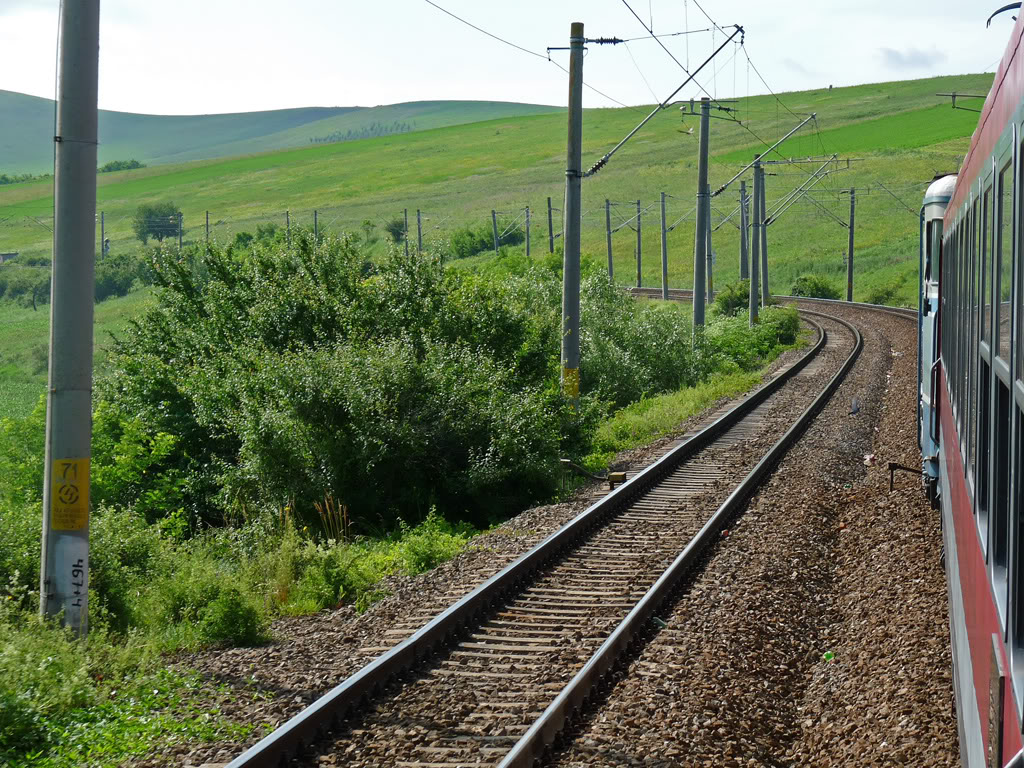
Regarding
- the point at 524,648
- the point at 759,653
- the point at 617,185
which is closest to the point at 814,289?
the point at 617,185

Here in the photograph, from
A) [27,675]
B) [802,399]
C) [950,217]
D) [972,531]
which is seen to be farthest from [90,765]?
[802,399]

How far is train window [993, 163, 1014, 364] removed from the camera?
322 cm

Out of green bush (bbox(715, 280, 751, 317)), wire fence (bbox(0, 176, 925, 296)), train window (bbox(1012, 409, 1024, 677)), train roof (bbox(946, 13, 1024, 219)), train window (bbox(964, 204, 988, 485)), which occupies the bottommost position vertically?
train window (bbox(1012, 409, 1024, 677))

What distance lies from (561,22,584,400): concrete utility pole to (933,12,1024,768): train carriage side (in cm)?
1343

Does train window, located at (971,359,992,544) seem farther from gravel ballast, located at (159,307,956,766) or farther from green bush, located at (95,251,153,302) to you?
green bush, located at (95,251,153,302)

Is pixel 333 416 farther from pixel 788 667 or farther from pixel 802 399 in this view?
pixel 802 399

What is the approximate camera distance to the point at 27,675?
705cm

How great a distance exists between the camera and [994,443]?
355 centimetres

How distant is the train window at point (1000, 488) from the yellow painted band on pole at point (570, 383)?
15851 millimetres

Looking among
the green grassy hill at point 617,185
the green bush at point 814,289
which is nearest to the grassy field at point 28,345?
the green grassy hill at point 617,185

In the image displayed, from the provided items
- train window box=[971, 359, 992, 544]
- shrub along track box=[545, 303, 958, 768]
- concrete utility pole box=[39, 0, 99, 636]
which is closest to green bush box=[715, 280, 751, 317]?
shrub along track box=[545, 303, 958, 768]

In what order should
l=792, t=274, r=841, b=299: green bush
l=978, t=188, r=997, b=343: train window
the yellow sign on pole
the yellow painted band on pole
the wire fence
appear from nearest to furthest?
1. l=978, t=188, r=997, b=343: train window
2. the yellow sign on pole
3. the yellow painted band on pole
4. l=792, t=274, r=841, b=299: green bush
5. the wire fence

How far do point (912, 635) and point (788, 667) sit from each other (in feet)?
3.23

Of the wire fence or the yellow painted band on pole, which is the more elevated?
the wire fence
